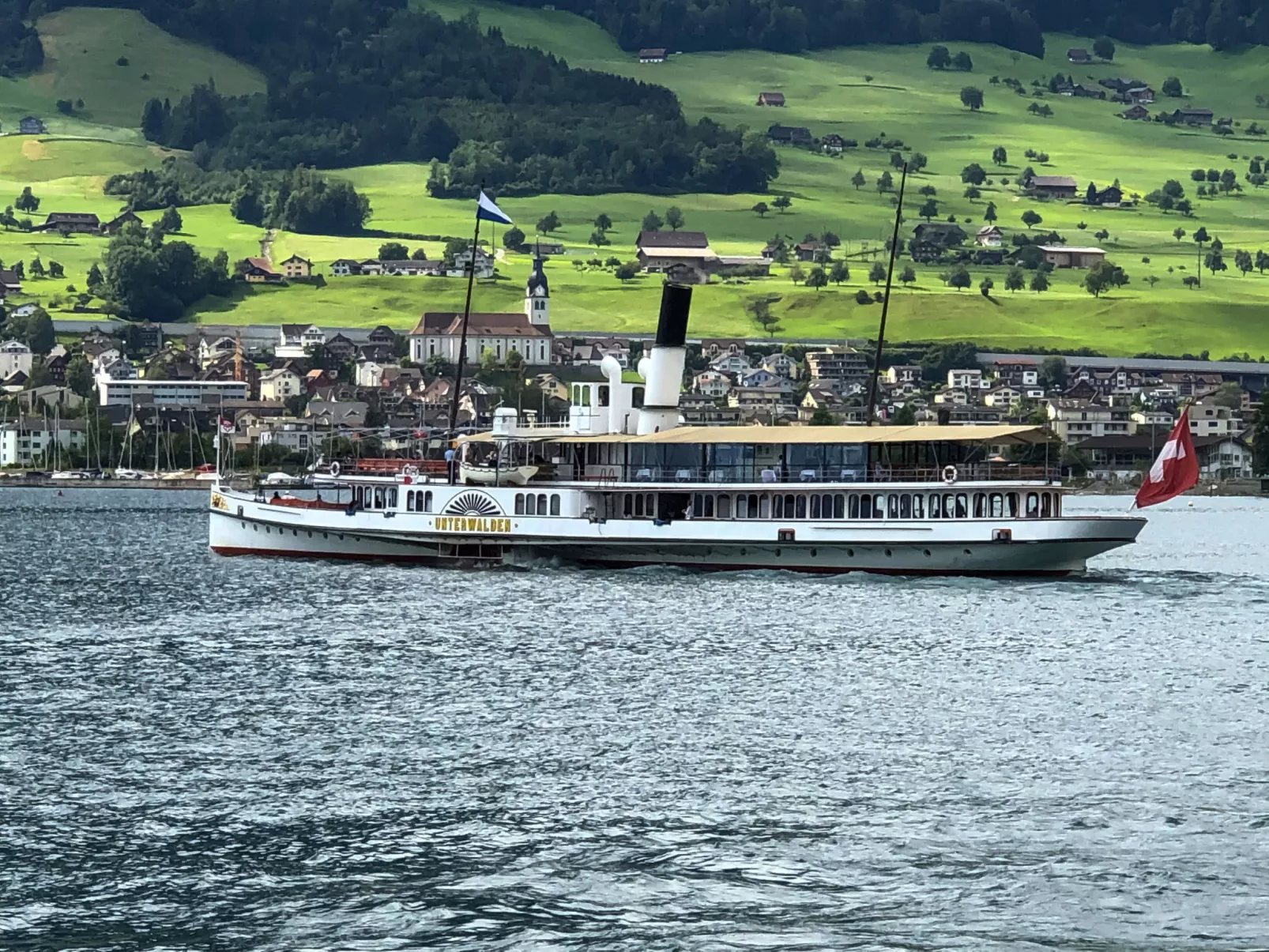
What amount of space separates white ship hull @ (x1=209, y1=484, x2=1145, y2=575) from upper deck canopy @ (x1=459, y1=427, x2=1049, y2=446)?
2.82 meters

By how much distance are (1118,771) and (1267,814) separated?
4443mm

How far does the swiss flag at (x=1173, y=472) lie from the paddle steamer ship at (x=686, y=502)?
1679 millimetres

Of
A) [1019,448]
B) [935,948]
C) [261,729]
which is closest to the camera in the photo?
[935,948]

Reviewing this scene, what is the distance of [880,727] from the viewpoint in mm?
49469

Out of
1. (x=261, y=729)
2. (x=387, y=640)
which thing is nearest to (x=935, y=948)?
(x=261, y=729)

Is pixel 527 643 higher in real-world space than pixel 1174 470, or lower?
lower

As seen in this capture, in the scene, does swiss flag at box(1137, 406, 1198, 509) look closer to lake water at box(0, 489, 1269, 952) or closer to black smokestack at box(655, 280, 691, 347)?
lake water at box(0, 489, 1269, 952)

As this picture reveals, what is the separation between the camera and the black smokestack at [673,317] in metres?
90.2

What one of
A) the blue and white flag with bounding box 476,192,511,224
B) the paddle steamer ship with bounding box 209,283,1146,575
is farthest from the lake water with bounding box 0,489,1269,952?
the blue and white flag with bounding box 476,192,511,224

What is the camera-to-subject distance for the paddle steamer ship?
80688 millimetres

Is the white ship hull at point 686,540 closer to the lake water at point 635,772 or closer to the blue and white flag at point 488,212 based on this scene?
the lake water at point 635,772

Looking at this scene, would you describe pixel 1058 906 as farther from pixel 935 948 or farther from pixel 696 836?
pixel 696 836

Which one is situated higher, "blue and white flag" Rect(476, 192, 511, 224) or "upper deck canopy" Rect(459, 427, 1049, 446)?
"blue and white flag" Rect(476, 192, 511, 224)

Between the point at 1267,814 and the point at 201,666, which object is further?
the point at 201,666
